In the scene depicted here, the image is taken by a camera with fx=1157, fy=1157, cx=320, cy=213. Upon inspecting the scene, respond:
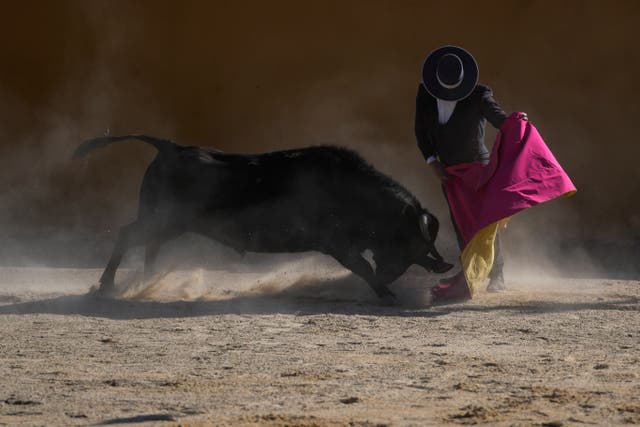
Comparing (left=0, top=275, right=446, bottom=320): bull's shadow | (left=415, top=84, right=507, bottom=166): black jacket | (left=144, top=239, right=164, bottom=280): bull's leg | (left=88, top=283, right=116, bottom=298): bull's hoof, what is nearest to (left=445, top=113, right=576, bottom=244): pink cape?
(left=415, top=84, right=507, bottom=166): black jacket

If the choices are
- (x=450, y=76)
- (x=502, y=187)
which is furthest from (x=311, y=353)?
(x=450, y=76)

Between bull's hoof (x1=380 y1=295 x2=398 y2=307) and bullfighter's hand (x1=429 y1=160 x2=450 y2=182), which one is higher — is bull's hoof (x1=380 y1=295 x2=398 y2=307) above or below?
below

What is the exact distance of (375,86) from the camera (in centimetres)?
1230

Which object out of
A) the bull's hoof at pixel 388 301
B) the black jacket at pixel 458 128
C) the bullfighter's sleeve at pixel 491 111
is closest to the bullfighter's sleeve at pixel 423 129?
the black jacket at pixel 458 128

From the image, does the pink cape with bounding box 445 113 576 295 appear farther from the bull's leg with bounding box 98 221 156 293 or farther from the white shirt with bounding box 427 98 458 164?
the bull's leg with bounding box 98 221 156 293

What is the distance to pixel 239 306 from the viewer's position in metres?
8.48

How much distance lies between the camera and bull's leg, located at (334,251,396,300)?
8.66m

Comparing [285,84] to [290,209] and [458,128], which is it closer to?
[290,209]

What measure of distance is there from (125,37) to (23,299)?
4.41 meters

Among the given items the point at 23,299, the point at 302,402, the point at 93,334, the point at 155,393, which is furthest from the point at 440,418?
the point at 23,299

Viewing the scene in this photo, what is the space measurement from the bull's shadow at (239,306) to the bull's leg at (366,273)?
9cm

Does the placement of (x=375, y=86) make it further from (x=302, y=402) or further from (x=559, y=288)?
(x=302, y=402)

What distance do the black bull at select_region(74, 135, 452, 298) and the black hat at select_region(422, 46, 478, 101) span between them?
857 mm

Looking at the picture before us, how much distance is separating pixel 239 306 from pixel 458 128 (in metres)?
2.10
